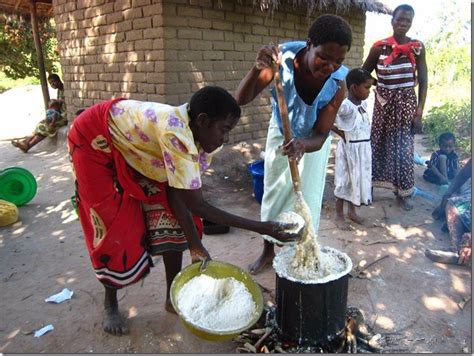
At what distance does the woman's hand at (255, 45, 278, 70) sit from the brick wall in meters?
2.29

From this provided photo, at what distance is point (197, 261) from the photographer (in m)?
1.82

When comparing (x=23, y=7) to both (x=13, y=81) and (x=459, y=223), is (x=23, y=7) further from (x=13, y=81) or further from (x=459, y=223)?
(x=13, y=81)

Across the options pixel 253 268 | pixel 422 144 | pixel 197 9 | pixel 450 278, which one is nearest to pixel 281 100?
pixel 253 268

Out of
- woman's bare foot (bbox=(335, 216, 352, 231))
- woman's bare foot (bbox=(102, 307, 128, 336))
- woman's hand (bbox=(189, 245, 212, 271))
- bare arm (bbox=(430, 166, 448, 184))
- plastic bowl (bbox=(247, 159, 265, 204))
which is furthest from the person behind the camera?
bare arm (bbox=(430, 166, 448, 184))

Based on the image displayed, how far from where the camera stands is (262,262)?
9.25ft

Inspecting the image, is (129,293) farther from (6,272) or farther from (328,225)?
(328,225)

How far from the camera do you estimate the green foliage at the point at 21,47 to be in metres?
9.77

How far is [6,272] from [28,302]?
0.55 metres

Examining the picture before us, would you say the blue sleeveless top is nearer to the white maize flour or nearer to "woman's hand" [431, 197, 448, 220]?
the white maize flour

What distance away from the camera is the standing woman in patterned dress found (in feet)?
12.1

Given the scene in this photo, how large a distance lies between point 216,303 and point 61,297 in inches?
48.1

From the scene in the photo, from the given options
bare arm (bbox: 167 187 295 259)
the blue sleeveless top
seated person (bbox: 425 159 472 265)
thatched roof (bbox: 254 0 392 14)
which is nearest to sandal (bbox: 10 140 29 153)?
thatched roof (bbox: 254 0 392 14)

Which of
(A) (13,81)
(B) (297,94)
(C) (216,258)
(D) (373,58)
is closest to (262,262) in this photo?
(C) (216,258)

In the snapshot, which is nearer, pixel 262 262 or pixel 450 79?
pixel 262 262
